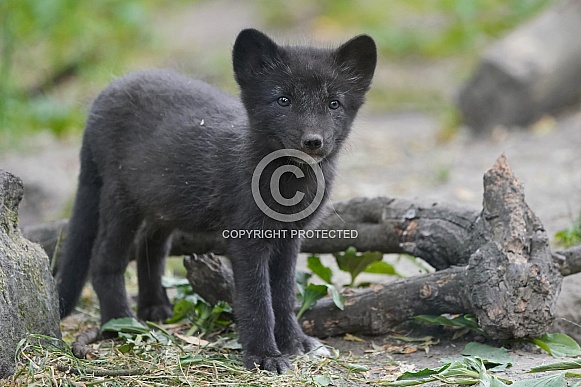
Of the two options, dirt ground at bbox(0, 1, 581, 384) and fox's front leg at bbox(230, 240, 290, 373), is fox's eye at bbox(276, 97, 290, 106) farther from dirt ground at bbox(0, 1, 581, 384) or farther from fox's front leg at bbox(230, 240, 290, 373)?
fox's front leg at bbox(230, 240, 290, 373)

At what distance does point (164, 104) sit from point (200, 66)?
904cm

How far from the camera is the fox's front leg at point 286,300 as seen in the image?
15.0 feet

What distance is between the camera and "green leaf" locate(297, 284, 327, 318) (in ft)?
15.9

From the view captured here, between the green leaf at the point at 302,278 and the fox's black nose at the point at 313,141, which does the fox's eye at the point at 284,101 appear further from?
the green leaf at the point at 302,278

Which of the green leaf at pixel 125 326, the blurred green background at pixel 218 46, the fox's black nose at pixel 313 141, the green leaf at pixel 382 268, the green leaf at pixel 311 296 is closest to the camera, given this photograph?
the fox's black nose at pixel 313 141

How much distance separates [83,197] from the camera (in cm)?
522

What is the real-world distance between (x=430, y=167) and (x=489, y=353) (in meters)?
4.99

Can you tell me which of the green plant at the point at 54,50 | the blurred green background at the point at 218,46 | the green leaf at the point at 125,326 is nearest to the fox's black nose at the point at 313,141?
the green leaf at the point at 125,326

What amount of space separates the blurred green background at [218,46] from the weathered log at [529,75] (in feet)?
2.10

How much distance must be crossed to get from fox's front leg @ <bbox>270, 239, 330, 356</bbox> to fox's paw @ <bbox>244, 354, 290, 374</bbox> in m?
0.30

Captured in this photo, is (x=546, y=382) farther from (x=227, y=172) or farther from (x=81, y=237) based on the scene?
(x=81, y=237)

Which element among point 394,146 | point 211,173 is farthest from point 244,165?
point 394,146

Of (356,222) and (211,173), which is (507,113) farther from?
(211,173)

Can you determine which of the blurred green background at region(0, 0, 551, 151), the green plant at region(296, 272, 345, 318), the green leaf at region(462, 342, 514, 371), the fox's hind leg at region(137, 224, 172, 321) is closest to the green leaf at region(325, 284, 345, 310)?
the green plant at region(296, 272, 345, 318)
